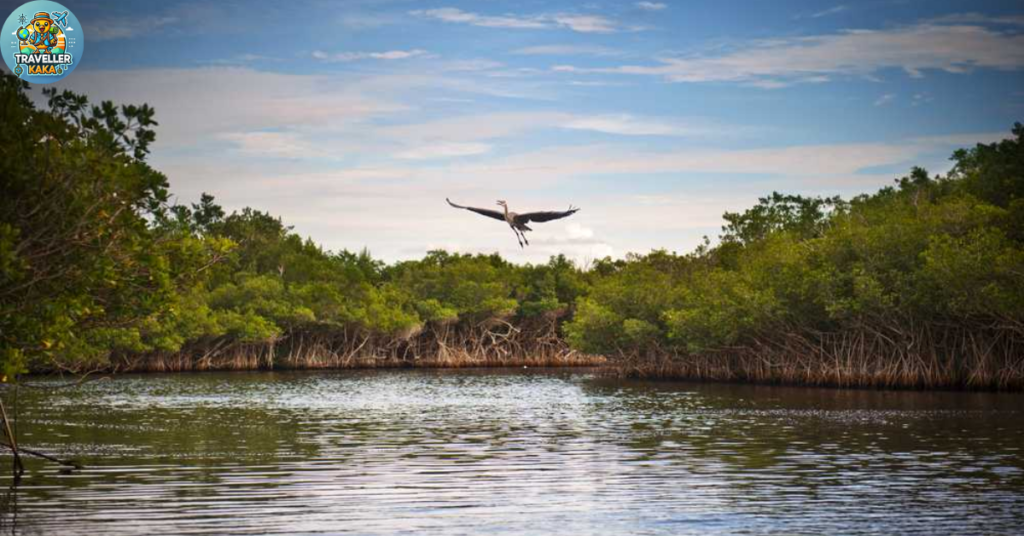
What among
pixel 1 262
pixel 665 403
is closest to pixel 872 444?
pixel 665 403

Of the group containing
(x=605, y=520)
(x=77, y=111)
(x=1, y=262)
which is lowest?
(x=605, y=520)

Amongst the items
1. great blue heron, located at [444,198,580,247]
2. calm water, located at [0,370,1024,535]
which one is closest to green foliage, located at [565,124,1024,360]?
calm water, located at [0,370,1024,535]

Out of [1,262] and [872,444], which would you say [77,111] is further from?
[872,444]

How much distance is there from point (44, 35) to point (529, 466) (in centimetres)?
1174

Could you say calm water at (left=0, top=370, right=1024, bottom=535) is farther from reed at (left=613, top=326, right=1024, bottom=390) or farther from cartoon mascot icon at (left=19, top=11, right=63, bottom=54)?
cartoon mascot icon at (left=19, top=11, right=63, bottom=54)

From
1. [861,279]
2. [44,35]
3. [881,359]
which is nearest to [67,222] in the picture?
[44,35]

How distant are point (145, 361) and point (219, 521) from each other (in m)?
47.1

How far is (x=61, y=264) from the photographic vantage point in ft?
43.3

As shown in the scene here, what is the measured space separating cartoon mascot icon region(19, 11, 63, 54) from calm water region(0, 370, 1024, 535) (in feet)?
24.1

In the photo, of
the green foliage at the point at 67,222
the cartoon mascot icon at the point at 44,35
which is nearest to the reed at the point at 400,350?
the cartoon mascot icon at the point at 44,35

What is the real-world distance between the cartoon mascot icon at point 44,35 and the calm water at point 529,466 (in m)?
7.34

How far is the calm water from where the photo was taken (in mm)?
13719

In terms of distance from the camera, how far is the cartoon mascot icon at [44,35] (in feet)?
64.7

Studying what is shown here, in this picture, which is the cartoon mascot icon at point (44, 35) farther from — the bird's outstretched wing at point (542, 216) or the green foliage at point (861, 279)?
the green foliage at point (861, 279)
